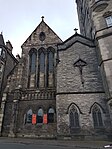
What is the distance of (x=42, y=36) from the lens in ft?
72.4

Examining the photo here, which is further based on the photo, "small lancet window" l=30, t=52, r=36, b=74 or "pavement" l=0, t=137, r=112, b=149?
"small lancet window" l=30, t=52, r=36, b=74

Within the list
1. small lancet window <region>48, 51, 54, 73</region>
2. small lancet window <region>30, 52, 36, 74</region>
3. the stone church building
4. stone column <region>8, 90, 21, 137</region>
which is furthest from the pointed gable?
stone column <region>8, 90, 21, 137</region>

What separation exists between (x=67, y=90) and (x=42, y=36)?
11353mm

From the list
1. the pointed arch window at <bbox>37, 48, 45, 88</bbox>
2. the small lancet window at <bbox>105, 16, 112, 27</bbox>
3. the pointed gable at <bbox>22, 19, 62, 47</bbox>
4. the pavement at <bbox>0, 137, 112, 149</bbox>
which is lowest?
the pavement at <bbox>0, 137, 112, 149</bbox>

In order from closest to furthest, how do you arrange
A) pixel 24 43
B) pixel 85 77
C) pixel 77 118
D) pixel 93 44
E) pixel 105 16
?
pixel 77 118
pixel 85 77
pixel 105 16
pixel 93 44
pixel 24 43

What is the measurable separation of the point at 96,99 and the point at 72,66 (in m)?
4.45

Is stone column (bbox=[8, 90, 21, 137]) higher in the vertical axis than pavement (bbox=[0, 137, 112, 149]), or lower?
higher

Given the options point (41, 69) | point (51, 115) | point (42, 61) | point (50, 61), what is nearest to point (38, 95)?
point (51, 115)

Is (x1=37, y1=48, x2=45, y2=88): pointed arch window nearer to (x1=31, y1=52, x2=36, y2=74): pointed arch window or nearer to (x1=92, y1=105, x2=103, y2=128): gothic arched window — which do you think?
(x1=31, y1=52, x2=36, y2=74): pointed arch window

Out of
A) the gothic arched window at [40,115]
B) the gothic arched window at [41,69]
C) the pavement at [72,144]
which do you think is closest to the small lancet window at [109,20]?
the gothic arched window at [41,69]

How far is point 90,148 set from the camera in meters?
7.88

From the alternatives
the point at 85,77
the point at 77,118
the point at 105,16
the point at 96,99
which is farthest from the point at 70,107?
the point at 105,16

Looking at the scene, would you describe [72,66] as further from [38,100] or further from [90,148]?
[90,148]

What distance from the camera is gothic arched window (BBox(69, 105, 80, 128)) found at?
12834mm
